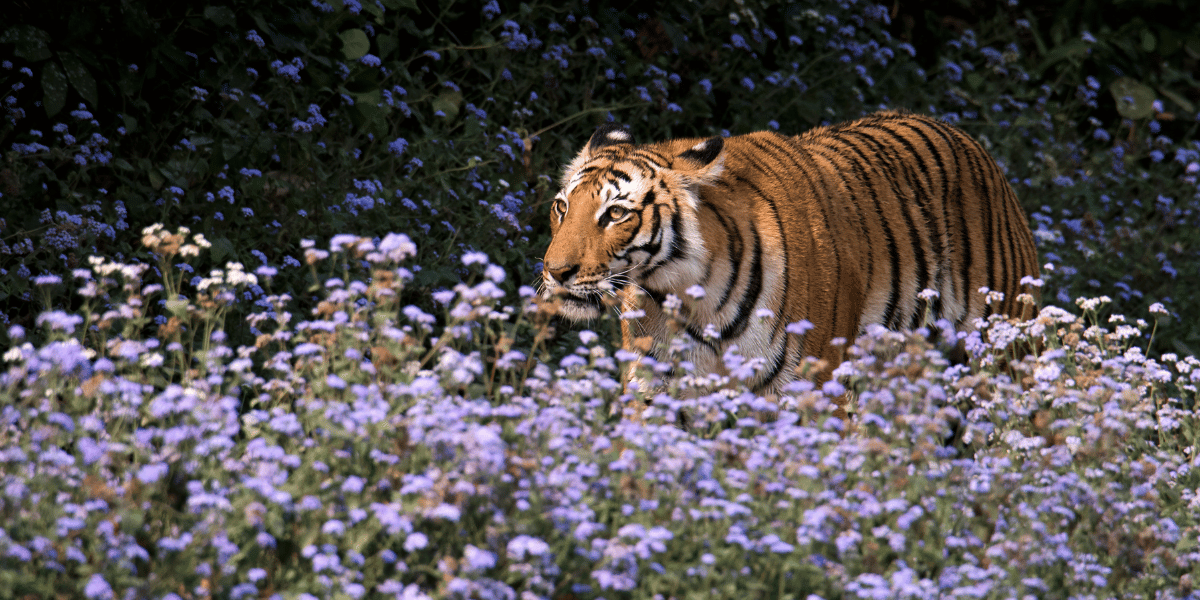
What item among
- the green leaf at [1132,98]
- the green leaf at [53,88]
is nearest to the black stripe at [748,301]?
the green leaf at [53,88]

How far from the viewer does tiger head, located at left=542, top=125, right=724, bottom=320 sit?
3.85 meters

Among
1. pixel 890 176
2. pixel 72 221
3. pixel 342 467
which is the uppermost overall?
pixel 72 221

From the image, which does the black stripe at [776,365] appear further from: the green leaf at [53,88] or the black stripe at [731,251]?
the green leaf at [53,88]

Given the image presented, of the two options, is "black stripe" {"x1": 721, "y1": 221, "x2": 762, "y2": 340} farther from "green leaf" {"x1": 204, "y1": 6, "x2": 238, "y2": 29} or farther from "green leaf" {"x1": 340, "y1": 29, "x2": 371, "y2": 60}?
"green leaf" {"x1": 204, "y1": 6, "x2": 238, "y2": 29}

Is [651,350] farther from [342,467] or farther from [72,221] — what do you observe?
[72,221]

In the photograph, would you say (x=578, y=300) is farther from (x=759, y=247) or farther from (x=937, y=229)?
(x=937, y=229)

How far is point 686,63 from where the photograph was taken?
730 cm

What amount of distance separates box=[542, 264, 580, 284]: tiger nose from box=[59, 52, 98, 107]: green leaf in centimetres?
257

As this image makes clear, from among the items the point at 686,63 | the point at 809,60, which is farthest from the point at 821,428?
the point at 809,60

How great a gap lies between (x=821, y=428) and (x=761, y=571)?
0.43 m

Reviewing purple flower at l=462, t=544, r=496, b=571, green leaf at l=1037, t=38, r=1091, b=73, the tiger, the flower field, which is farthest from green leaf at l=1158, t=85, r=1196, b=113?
purple flower at l=462, t=544, r=496, b=571

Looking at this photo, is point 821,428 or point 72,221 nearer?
point 821,428

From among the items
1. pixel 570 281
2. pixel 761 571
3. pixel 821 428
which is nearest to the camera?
pixel 761 571

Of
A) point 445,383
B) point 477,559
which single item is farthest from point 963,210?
point 477,559
